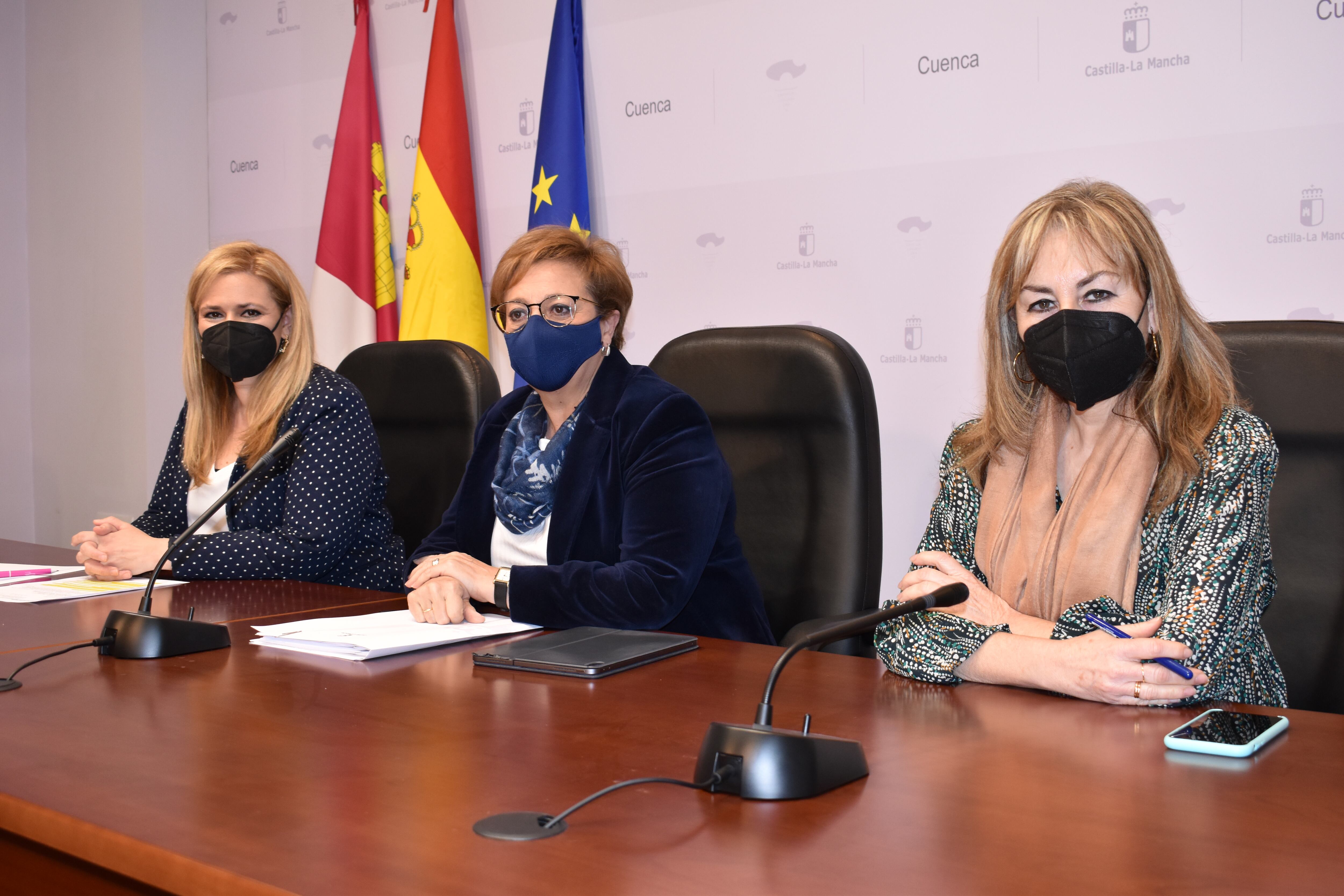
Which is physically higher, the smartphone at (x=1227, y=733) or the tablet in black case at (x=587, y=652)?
the tablet in black case at (x=587, y=652)

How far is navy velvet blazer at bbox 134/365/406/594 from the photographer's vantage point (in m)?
2.22

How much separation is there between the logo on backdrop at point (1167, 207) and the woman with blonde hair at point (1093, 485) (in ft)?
3.78

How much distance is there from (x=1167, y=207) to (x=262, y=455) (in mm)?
2181

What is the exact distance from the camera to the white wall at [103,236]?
175 inches

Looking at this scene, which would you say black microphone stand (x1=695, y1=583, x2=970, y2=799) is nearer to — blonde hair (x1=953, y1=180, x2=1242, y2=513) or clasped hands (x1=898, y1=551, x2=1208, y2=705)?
clasped hands (x1=898, y1=551, x2=1208, y2=705)

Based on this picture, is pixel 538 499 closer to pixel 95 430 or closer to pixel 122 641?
pixel 122 641

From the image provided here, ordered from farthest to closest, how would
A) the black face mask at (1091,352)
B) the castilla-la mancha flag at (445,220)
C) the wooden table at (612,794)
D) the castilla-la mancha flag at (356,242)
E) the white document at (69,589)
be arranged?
1. the castilla-la mancha flag at (356,242)
2. the castilla-la mancha flag at (445,220)
3. the white document at (69,589)
4. the black face mask at (1091,352)
5. the wooden table at (612,794)

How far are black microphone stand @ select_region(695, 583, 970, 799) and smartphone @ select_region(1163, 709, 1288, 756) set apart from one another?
326 millimetres

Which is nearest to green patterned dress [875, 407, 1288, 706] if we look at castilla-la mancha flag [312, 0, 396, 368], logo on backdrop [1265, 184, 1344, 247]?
logo on backdrop [1265, 184, 1344, 247]

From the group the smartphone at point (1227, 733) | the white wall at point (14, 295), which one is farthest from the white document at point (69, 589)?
the white wall at point (14, 295)

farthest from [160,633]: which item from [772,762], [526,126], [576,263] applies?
[526,126]

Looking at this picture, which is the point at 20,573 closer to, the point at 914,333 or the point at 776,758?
the point at 776,758

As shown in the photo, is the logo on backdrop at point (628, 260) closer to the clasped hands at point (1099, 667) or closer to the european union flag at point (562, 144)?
the european union flag at point (562, 144)

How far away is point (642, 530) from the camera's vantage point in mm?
1891
